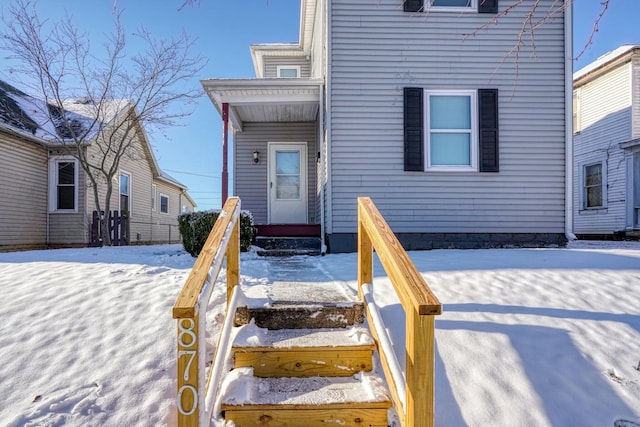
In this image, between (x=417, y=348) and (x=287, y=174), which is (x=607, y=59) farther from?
(x=417, y=348)

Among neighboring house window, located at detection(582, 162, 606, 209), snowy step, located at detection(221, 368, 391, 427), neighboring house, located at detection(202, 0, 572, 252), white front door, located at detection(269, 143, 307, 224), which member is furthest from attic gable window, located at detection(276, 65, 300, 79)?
neighboring house window, located at detection(582, 162, 606, 209)

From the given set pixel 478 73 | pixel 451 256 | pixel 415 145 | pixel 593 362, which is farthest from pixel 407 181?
pixel 593 362

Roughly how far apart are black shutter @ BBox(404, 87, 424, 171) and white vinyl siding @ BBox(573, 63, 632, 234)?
938 centimetres

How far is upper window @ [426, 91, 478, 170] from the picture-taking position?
6531 mm

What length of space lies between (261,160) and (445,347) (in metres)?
6.86

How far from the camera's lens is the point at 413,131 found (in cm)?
643

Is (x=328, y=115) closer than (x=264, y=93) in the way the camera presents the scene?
Yes

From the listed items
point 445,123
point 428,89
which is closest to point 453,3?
point 428,89

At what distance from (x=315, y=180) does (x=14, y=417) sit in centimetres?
Answer: 699

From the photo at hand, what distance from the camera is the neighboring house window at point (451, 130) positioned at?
21.2 feet

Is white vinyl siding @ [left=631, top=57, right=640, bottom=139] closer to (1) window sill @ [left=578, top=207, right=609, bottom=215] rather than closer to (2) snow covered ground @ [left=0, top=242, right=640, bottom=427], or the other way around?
(1) window sill @ [left=578, top=207, right=609, bottom=215]

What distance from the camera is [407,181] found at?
6.52 metres

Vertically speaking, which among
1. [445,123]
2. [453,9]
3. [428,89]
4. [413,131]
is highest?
[453,9]

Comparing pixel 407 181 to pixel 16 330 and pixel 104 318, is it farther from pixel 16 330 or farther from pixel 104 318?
pixel 16 330
